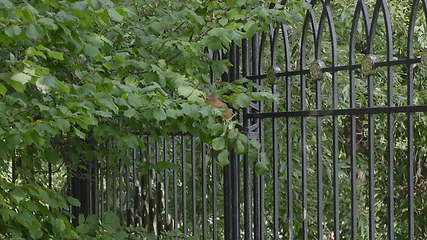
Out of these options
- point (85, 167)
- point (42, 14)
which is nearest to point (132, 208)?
point (85, 167)

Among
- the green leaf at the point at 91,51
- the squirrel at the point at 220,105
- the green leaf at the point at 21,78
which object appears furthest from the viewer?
the squirrel at the point at 220,105

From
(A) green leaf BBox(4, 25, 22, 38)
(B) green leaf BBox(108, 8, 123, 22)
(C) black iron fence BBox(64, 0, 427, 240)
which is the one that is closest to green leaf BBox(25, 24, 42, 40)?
(A) green leaf BBox(4, 25, 22, 38)

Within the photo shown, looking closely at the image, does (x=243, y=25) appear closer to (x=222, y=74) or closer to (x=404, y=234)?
(x=222, y=74)

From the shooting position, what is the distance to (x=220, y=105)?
3338mm

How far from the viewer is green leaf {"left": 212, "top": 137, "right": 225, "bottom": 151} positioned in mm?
3172

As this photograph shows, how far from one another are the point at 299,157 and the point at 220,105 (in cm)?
176

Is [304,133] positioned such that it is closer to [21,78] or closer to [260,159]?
[260,159]

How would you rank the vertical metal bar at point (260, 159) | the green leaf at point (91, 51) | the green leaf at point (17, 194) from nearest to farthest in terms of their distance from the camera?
the green leaf at point (91, 51) → the green leaf at point (17, 194) → the vertical metal bar at point (260, 159)

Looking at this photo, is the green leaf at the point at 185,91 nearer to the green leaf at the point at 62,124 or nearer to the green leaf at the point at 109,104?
the green leaf at the point at 109,104

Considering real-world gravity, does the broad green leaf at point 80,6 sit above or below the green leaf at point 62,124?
above

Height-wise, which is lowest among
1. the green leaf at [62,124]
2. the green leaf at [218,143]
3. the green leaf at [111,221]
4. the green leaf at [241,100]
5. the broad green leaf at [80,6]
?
the green leaf at [111,221]

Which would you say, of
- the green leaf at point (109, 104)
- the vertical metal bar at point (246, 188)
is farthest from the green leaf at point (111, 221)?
the green leaf at point (109, 104)

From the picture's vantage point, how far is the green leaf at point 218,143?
3172 mm

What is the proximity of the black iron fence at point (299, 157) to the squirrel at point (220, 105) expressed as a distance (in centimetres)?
17
